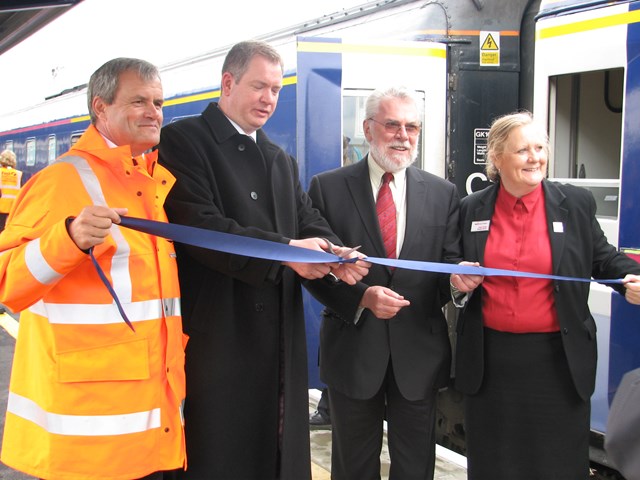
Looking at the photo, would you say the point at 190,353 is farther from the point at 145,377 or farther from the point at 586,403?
the point at 586,403

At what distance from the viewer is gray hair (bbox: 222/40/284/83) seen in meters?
2.62

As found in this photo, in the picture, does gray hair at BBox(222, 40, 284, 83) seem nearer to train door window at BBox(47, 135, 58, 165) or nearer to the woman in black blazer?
the woman in black blazer

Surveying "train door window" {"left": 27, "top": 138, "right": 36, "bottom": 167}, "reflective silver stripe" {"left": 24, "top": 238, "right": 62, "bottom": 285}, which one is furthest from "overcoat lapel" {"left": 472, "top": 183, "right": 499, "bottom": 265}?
"train door window" {"left": 27, "top": 138, "right": 36, "bottom": 167}

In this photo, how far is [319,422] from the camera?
14.9 feet

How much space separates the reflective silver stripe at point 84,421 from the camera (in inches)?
82.4

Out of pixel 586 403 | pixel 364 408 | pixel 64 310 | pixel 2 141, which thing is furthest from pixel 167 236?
pixel 2 141

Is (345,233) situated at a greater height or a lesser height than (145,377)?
greater

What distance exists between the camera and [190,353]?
8.32 ft

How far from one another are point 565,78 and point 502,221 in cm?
146

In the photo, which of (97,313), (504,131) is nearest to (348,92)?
(504,131)

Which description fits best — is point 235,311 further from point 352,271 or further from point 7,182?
point 7,182

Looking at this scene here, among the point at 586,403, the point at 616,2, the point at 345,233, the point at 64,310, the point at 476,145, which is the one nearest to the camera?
the point at 64,310

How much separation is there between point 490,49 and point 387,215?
2290 mm

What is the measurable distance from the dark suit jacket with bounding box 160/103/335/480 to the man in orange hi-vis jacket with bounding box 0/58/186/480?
0.21 m
